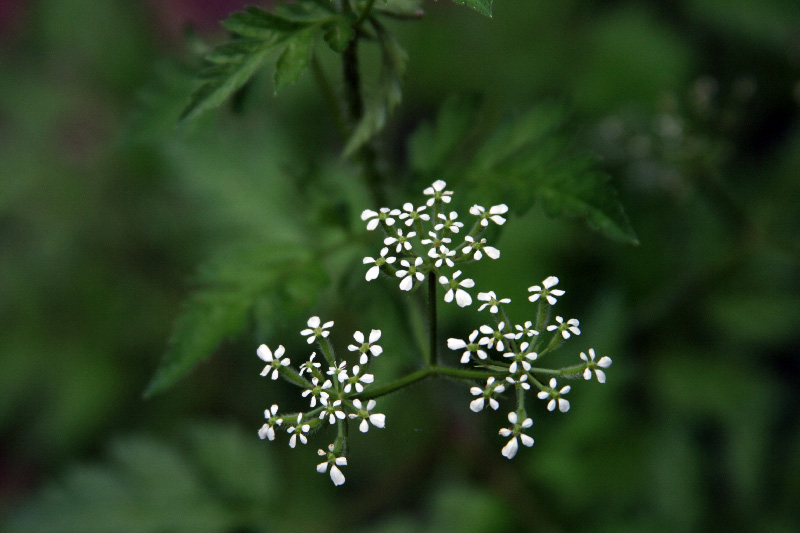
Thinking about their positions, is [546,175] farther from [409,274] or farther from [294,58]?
[294,58]

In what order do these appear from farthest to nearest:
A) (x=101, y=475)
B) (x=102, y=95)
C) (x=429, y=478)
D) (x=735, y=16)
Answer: (x=102, y=95), (x=735, y=16), (x=429, y=478), (x=101, y=475)

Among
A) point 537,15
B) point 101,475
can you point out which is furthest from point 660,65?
point 101,475

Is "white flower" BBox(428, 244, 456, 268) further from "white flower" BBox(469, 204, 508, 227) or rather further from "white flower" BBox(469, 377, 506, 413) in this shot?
"white flower" BBox(469, 377, 506, 413)

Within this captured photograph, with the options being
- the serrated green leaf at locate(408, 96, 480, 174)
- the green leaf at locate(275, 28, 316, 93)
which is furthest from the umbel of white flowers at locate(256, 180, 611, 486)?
the serrated green leaf at locate(408, 96, 480, 174)

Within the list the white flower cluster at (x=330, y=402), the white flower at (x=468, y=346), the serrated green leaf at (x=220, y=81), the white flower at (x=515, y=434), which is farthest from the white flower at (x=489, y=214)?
the serrated green leaf at (x=220, y=81)

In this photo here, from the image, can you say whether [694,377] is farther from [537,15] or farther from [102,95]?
[102,95]
